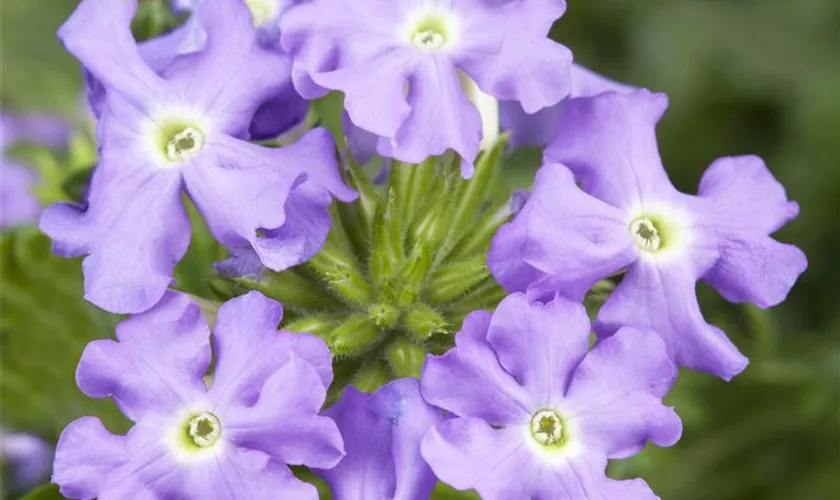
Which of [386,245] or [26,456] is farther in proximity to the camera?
[26,456]

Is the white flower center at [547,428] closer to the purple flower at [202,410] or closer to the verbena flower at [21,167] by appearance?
the purple flower at [202,410]

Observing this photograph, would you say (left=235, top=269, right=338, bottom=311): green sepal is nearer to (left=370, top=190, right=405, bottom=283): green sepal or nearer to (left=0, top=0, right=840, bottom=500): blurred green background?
(left=370, top=190, right=405, bottom=283): green sepal

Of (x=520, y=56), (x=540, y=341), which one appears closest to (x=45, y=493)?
(x=540, y=341)

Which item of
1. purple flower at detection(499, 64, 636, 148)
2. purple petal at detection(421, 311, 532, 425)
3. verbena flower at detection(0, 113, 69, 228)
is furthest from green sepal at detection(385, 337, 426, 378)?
verbena flower at detection(0, 113, 69, 228)

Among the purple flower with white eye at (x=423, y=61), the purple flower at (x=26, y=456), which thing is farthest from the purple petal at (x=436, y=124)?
the purple flower at (x=26, y=456)

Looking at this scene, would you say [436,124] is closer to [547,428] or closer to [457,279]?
[457,279]

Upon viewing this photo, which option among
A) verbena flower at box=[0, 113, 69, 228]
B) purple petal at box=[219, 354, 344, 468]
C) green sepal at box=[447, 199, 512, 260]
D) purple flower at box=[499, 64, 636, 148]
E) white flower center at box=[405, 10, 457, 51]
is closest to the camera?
purple petal at box=[219, 354, 344, 468]
